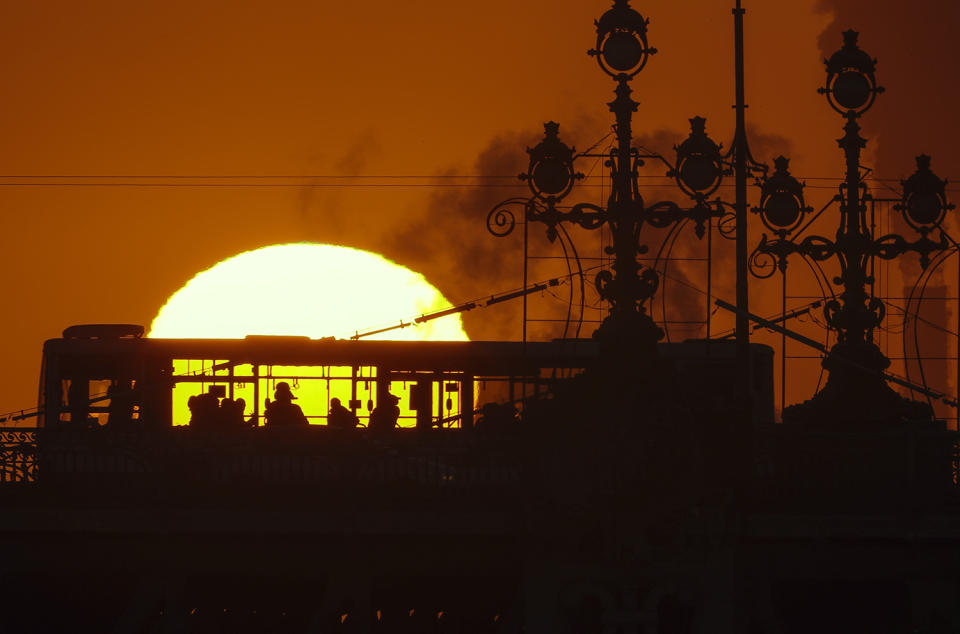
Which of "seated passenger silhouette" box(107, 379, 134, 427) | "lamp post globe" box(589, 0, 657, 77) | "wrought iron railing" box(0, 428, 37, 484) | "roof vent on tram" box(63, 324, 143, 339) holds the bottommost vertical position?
"wrought iron railing" box(0, 428, 37, 484)

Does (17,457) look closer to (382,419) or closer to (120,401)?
(382,419)

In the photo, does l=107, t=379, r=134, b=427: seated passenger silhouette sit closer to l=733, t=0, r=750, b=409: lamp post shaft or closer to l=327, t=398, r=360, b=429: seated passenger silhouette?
l=327, t=398, r=360, b=429: seated passenger silhouette

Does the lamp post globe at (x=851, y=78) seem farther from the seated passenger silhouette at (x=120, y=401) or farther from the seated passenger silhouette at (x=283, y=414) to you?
the seated passenger silhouette at (x=120, y=401)

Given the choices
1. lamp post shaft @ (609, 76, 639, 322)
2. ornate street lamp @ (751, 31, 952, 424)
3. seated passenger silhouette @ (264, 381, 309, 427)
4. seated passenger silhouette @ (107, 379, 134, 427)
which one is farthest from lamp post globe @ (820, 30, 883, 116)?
seated passenger silhouette @ (107, 379, 134, 427)

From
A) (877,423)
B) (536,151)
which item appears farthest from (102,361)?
(877,423)

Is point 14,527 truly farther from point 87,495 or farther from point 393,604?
point 393,604

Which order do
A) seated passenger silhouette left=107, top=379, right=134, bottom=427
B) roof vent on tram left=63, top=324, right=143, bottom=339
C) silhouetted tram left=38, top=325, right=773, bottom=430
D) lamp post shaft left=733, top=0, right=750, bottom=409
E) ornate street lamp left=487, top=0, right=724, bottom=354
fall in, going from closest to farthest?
ornate street lamp left=487, top=0, right=724, bottom=354, lamp post shaft left=733, top=0, right=750, bottom=409, seated passenger silhouette left=107, top=379, right=134, bottom=427, silhouetted tram left=38, top=325, right=773, bottom=430, roof vent on tram left=63, top=324, right=143, bottom=339

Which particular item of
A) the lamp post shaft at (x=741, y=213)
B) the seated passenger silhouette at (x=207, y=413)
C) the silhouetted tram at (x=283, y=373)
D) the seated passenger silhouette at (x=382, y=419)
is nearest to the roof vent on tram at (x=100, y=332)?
the silhouetted tram at (x=283, y=373)
